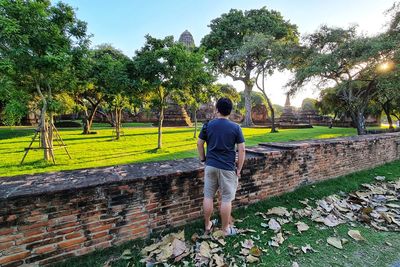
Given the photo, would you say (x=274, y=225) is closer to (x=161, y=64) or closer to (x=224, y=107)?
(x=224, y=107)

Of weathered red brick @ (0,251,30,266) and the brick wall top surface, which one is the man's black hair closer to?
the brick wall top surface

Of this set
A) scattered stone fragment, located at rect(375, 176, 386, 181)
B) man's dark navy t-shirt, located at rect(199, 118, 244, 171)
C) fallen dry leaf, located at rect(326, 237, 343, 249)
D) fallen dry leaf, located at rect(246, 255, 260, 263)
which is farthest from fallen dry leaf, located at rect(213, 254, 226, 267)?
scattered stone fragment, located at rect(375, 176, 386, 181)

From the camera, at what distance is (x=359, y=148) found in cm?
590

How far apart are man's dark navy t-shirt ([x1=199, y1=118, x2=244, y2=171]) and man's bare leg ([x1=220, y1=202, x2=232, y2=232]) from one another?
456 millimetres

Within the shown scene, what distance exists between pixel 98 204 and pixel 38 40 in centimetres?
513

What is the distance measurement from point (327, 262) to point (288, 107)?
27.6 meters

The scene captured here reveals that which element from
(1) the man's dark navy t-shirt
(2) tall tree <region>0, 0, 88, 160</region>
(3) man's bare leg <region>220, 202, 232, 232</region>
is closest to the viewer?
(1) the man's dark navy t-shirt

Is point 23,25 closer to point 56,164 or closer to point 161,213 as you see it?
point 56,164

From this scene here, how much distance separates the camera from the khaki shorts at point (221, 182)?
267cm

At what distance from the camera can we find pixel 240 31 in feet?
75.5

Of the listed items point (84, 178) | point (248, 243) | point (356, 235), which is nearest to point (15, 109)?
point (84, 178)

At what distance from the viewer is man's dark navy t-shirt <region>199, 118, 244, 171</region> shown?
262 cm

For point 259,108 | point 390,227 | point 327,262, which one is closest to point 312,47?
point 390,227

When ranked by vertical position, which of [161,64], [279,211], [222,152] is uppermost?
[161,64]
